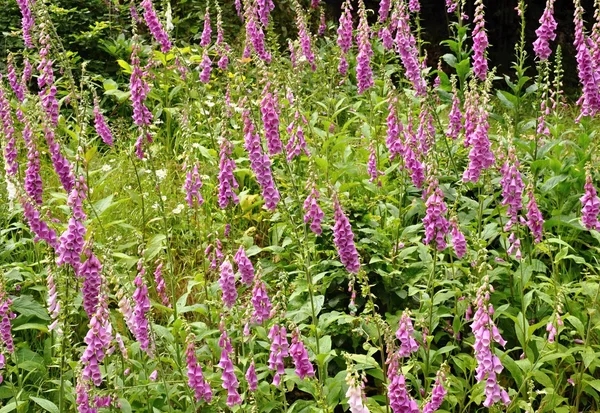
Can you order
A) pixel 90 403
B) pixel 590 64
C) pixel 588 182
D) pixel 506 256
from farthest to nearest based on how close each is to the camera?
pixel 590 64 → pixel 506 256 → pixel 588 182 → pixel 90 403

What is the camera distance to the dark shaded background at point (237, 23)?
9.30 meters

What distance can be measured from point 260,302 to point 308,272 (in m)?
0.27

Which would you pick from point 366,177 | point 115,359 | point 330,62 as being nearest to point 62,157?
point 115,359

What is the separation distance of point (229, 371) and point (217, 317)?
105 centimetres

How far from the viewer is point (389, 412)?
11.6 ft

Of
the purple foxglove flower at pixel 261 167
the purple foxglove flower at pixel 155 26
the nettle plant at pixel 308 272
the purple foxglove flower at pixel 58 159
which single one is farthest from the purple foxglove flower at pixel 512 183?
the purple foxglove flower at pixel 155 26

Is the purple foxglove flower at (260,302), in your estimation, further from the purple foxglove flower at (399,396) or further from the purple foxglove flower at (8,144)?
the purple foxglove flower at (8,144)

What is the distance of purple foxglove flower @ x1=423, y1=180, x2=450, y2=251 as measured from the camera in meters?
3.56

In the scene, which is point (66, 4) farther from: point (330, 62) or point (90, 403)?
point (90, 403)

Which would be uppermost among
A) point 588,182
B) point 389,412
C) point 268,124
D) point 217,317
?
point 268,124

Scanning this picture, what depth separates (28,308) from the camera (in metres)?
4.21

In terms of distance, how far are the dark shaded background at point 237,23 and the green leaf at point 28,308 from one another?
5211 millimetres

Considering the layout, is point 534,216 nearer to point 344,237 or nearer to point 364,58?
point 344,237

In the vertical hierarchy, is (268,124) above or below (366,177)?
above
